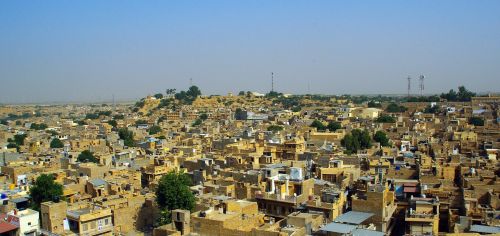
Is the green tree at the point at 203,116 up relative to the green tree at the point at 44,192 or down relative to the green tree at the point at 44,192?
up

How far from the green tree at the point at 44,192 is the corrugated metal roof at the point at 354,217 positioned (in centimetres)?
1674

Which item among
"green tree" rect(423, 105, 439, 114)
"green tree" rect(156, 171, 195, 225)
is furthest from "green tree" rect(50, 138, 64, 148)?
"green tree" rect(423, 105, 439, 114)

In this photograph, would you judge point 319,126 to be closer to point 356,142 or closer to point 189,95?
point 356,142

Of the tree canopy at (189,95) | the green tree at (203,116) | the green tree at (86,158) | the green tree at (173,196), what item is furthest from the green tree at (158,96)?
the green tree at (173,196)

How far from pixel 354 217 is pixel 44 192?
1775 cm

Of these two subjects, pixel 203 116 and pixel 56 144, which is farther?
pixel 203 116

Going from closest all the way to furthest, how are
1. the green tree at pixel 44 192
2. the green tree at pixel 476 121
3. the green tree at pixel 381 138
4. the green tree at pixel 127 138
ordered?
1. the green tree at pixel 44 192
2. the green tree at pixel 381 138
3. the green tree at pixel 127 138
4. the green tree at pixel 476 121

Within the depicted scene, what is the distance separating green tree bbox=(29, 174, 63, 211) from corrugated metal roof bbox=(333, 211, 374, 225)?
1674 centimetres

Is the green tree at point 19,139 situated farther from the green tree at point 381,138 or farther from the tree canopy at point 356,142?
the green tree at point 381,138

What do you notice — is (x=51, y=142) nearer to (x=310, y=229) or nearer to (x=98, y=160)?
(x=98, y=160)

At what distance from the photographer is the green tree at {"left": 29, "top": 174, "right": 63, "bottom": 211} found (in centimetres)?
2680

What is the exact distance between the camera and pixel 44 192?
2678 centimetres

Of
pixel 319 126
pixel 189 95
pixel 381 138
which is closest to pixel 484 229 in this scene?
pixel 381 138

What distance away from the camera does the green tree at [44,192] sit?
87.9 feet
